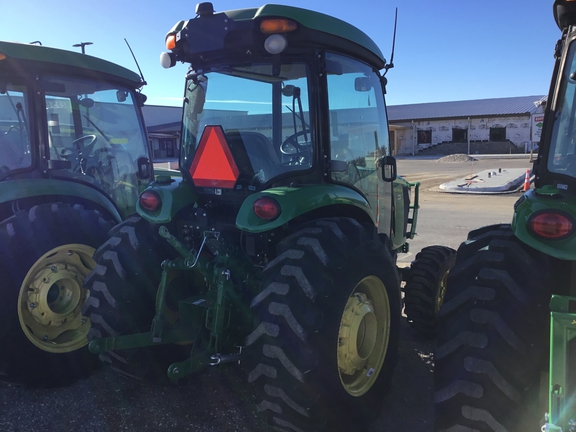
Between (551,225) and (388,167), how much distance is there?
2069mm

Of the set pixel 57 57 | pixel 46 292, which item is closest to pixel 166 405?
pixel 46 292

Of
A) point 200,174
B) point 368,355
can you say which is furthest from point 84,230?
point 368,355

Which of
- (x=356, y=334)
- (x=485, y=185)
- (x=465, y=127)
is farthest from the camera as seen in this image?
(x=465, y=127)

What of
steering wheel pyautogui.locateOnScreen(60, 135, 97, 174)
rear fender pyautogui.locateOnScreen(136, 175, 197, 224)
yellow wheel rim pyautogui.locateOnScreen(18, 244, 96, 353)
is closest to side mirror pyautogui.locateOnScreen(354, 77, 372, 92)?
rear fender pyautogui.locateOnScreen(136, 175, 197, 224)

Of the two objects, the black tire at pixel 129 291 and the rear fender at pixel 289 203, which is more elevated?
the rear fender at pixel 289 203

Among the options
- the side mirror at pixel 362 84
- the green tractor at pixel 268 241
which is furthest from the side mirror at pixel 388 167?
the side mirror at pixel 362 84

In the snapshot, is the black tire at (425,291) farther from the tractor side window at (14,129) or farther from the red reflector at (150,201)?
the tractor side window at (14,129)

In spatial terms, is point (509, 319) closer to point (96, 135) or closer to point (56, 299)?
point (56, 299)

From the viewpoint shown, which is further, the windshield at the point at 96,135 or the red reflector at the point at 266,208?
the windshield at the point at 96,135

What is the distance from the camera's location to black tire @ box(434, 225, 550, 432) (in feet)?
7.69

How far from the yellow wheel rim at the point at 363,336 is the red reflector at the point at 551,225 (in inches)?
44.2

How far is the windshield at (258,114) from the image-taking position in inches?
134

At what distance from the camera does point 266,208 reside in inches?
112

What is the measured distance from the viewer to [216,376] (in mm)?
3961
